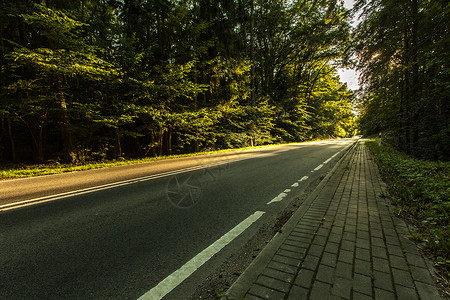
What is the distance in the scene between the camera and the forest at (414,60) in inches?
227

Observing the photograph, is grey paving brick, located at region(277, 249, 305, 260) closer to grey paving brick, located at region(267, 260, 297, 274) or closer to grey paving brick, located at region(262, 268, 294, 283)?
grey paving brick, located at region(267, 260, 297, 274)

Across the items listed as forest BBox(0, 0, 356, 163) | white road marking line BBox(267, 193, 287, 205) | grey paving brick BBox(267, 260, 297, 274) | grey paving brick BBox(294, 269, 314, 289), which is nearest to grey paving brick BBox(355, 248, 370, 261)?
grey paving brick BBox(294, 269, 314, 289)

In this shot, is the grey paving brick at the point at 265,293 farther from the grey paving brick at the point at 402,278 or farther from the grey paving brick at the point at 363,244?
the grey paving brick at the point at 363,244

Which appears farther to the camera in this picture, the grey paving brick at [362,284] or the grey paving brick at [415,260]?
the grey paving brick at [415,260]

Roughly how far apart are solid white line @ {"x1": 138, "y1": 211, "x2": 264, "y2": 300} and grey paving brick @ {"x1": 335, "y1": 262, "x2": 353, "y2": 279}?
1.24 metres

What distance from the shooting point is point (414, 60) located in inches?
289

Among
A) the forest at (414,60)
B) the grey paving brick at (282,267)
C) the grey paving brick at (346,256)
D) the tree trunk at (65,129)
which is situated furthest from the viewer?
the tree trunk at (65,129)

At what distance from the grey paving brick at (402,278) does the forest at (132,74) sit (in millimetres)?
5853

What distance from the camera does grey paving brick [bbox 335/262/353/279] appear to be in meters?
1.70

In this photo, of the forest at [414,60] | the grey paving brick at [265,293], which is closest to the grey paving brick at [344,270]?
the grey paving brick at [265,293]

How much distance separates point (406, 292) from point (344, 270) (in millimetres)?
433

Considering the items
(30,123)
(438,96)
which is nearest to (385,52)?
(438,96)

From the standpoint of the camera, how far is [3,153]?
36.8 ft

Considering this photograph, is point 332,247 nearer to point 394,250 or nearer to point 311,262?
point 311,262
